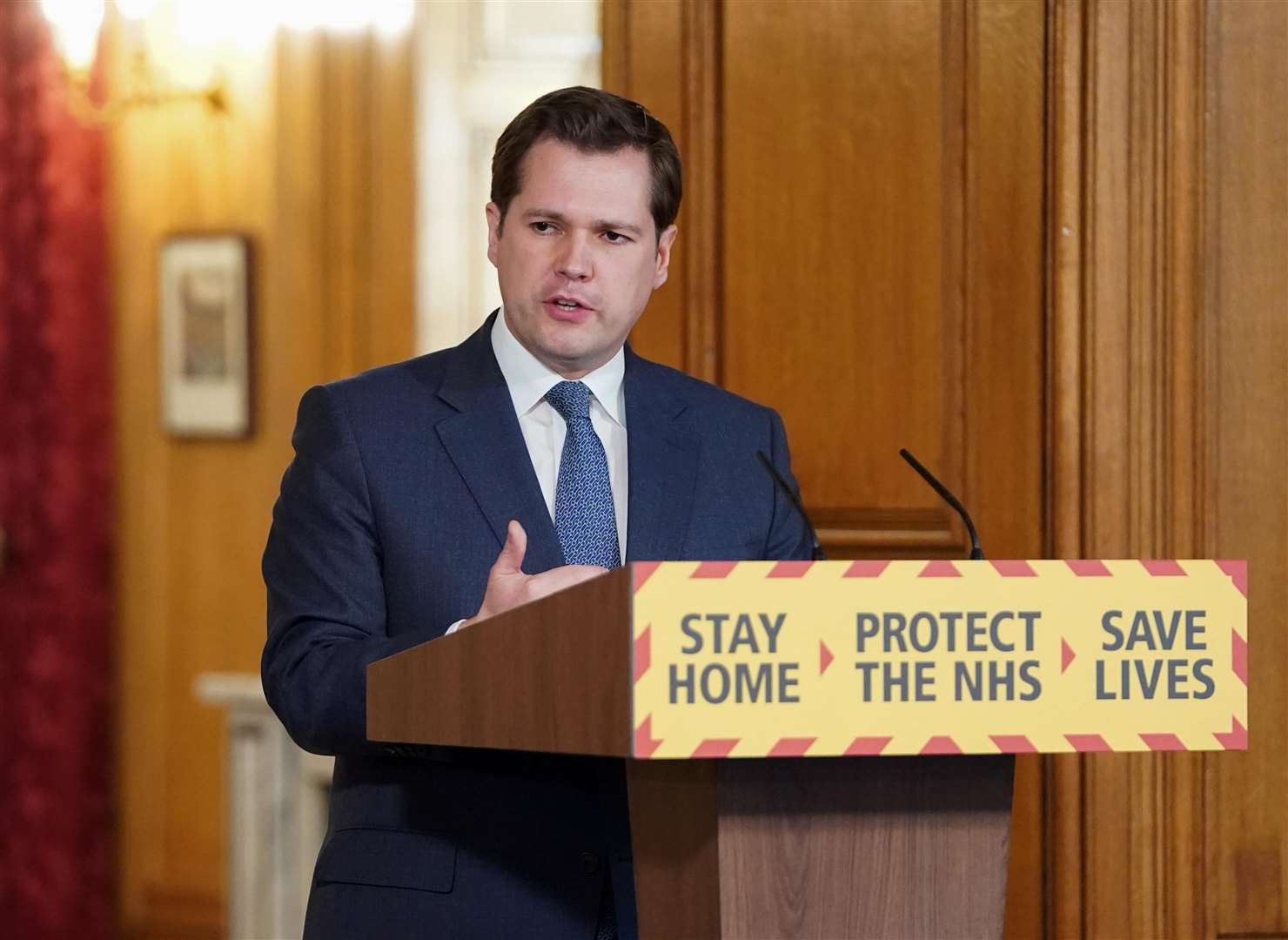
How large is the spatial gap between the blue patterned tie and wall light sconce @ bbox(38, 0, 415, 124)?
12.5ft

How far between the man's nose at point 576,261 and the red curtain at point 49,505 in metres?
4.19

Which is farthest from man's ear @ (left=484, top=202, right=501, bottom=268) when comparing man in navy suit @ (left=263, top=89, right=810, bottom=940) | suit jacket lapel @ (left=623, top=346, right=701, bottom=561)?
suit jacket lapel @ (left=623, top=346, right=701, bottom=561)

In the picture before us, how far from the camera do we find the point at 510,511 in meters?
1.77

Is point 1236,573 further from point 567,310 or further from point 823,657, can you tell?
point 567,310

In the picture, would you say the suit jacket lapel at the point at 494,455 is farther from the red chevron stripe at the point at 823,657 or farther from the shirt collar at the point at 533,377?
the red chevron stripe at the point at 823,657

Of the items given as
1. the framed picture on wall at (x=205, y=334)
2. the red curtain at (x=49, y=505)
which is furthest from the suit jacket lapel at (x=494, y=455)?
the red curtain at (x=49, y=505)

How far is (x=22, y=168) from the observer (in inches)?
220

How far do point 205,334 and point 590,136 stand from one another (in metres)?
3.86

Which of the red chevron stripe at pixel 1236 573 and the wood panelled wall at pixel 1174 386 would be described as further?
the wood panelled wall at pixel 1174 386

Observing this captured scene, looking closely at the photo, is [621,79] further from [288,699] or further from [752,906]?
[752,906]

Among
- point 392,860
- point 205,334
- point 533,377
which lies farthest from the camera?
point 205,334

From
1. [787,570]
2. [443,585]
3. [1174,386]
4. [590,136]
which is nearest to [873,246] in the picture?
[1174,386]

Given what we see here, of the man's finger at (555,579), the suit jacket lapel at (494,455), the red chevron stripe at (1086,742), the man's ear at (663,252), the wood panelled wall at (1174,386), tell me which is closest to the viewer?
the red chevron stripe at (1086,742)

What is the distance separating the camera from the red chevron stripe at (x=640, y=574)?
3.30 ft
